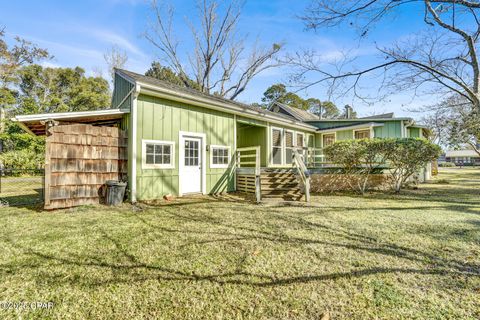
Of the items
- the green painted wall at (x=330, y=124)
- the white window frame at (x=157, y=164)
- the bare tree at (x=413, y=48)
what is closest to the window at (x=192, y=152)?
the white window frame at (x=157, y=164)

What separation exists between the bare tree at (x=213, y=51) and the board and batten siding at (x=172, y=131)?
486 inches

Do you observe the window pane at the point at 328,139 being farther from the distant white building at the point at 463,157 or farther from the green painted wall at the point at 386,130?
the distant white building at the point at 463,157

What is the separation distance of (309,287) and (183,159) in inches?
233

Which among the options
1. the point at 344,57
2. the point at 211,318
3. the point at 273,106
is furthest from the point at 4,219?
the point at 273,106

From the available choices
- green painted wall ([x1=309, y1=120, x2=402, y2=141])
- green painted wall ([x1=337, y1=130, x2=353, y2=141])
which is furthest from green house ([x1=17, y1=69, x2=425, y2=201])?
green painted wall ([x1=309, y1=120, x2=402, y2=141])

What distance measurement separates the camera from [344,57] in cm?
576

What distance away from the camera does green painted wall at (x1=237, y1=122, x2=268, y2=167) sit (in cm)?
1068

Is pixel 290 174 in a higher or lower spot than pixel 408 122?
lower

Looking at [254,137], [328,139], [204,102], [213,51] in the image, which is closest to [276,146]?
[254,137]

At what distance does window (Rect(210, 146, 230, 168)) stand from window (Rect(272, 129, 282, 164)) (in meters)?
3.17

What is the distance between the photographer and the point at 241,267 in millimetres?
2637

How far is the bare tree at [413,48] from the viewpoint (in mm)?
5184

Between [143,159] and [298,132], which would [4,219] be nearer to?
[143,159]

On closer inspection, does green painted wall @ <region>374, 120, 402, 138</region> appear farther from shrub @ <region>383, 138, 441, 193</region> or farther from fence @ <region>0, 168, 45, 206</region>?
fence @ <region>0, 168, 45, 206</region>
